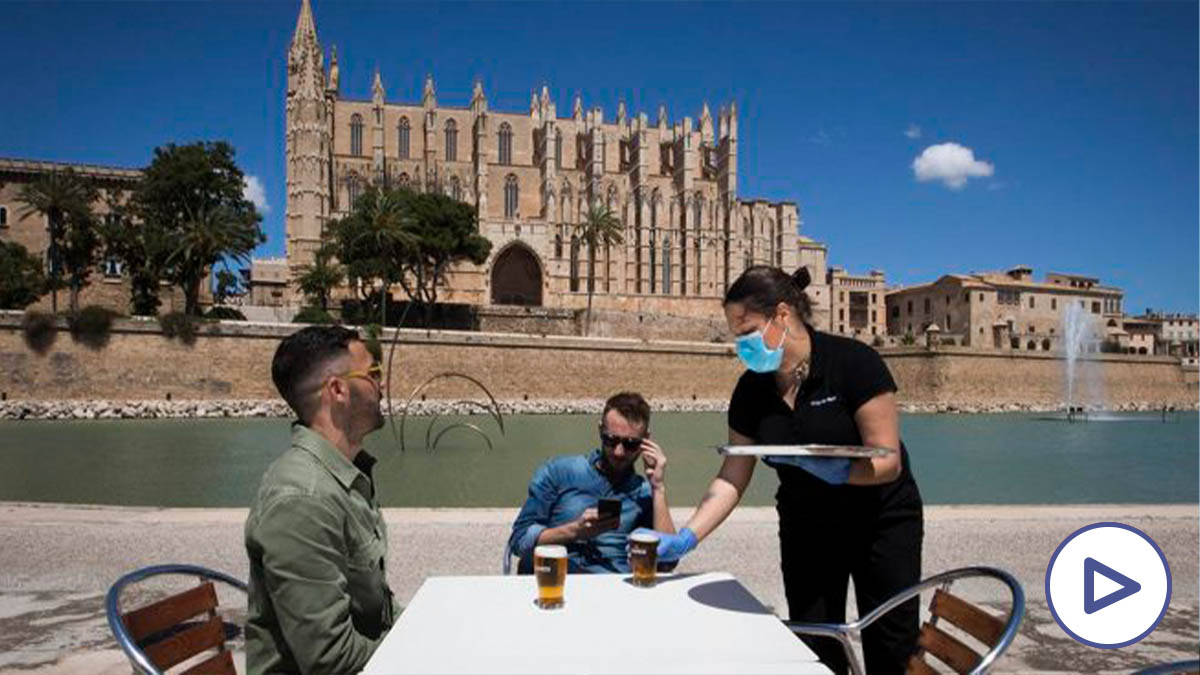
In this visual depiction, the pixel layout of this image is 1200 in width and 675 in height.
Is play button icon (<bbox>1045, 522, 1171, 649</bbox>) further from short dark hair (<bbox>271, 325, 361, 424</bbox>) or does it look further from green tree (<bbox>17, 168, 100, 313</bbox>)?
green tree (<bbox>17, 168, 100, 313</bbox>)

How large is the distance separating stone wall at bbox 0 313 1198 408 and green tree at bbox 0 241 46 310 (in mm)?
6121

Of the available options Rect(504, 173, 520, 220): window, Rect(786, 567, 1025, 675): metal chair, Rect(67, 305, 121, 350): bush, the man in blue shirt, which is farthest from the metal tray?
Rect(504, 173, 520, 220): window

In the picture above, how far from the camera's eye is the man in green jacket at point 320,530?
212cm

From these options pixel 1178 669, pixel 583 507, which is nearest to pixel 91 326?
pixel 583 507

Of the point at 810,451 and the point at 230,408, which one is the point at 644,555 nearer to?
the point at 810,451

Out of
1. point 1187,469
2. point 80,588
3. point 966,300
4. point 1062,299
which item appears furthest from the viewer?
point 1062,299

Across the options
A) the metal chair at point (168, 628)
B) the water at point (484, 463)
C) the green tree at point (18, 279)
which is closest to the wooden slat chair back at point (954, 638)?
the metal chair at point (168, 628)

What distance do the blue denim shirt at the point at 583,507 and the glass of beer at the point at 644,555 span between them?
2.71 feet

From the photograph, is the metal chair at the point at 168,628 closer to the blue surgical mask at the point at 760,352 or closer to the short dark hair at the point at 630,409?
the short dark hair at the point at 630,409

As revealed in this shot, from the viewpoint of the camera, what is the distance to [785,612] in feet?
15.7

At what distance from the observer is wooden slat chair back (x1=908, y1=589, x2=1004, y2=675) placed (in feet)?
7.29

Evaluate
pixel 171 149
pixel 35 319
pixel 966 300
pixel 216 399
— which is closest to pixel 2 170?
pixel 171 149

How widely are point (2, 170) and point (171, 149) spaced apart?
34.7 feet

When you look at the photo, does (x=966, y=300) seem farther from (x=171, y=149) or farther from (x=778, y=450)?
(x=778, y=450)
